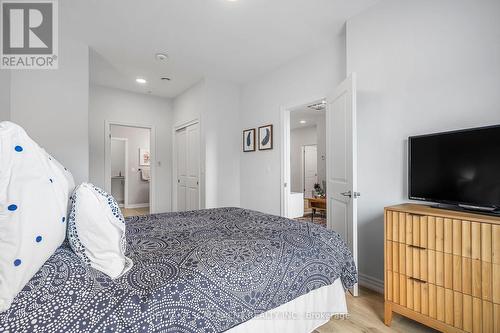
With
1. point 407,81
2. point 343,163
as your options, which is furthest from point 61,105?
point 407,81

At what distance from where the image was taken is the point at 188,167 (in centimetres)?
471

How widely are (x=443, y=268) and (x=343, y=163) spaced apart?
3.73 feet

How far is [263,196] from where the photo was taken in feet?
12.8

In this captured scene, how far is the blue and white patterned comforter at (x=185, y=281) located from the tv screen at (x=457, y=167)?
84 centimetres

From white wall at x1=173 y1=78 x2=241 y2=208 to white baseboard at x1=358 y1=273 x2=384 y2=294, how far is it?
2.41 m

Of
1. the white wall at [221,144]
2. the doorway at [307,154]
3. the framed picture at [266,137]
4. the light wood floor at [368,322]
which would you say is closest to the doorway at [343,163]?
the light wood floor at [368,322]

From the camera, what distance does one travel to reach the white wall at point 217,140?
401cm

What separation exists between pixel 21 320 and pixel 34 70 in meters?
2.86

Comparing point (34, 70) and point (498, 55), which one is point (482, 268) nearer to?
point (498, 55)

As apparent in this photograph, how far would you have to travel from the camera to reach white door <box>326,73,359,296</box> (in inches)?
81.9

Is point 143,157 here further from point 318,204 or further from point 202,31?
point 202,31

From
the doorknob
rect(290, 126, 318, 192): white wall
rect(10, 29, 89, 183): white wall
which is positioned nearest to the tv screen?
the doorknob

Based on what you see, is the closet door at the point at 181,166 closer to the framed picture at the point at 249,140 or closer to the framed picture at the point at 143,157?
the framed picture at the point at 249,140

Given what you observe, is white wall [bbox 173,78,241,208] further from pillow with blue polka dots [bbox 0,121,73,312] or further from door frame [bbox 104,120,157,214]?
pillow with blue polka dots [bbox 0,121,73,312]
